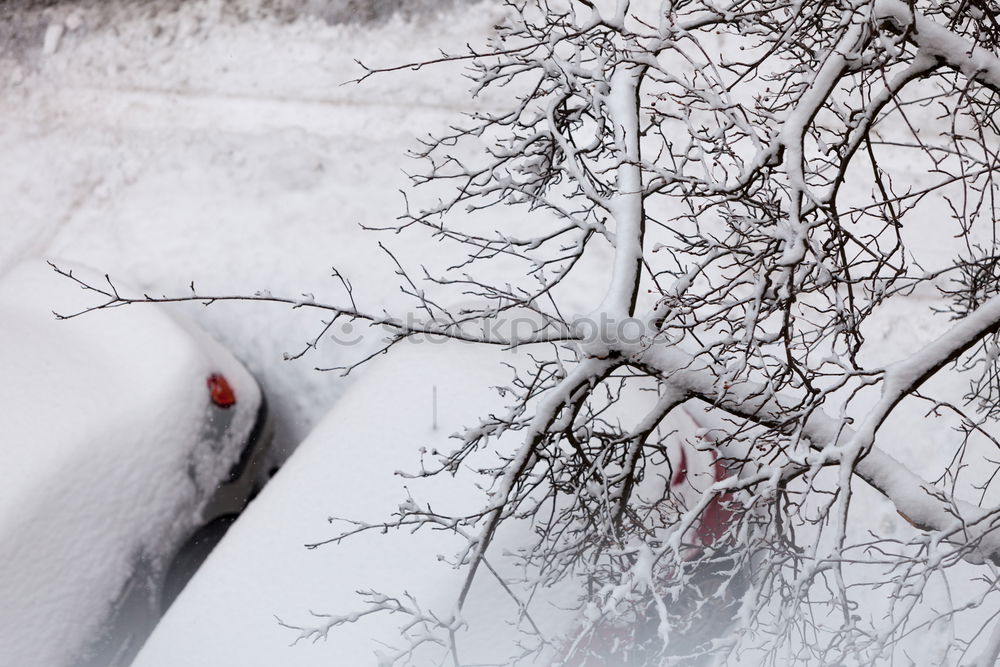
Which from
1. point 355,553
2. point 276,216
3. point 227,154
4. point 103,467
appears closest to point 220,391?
point 103,467

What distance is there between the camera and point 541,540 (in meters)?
3.43

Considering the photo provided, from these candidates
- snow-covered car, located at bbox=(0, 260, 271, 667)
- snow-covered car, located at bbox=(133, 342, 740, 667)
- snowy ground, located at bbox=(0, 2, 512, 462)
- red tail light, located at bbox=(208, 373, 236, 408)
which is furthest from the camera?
snowy ground, located at bbox=(0, 2, 512, 462)

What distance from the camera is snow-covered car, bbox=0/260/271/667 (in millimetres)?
3889

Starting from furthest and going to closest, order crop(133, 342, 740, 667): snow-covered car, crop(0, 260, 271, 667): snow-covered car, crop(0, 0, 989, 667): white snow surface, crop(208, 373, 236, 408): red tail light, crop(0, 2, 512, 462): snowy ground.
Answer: crop(0, 2, 512, 462): snowy ground < crop(208, 373, 236, 408): red tail light < crop(0, 260, 271, 667): snow-covered car < crop(0, 0, 989, 667): white snow surface < crop(133, 342, 740, 667): snow-covered car

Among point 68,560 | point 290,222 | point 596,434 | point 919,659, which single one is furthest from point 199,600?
point 290,222

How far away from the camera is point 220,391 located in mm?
4840

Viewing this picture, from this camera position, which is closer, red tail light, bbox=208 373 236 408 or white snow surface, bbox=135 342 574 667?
white snow surface, bbox=135 342 574 667

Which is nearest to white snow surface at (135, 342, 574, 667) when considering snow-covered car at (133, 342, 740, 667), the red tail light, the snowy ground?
snow-covered car at (133, 342, 740, 667)

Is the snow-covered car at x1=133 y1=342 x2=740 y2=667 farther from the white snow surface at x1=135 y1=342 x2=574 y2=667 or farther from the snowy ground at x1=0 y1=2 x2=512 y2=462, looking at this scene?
the snowy ground at x1=0 y1=2 x2=512 y2=462

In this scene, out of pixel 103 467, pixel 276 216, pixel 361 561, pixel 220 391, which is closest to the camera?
pixel 361 561

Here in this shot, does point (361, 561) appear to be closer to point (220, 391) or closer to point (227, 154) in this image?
point (220, 391)

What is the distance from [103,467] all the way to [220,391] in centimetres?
82

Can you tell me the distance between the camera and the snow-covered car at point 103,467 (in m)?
3.89

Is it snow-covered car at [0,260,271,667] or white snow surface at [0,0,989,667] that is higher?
white snow surface at [0,0,989,667]
